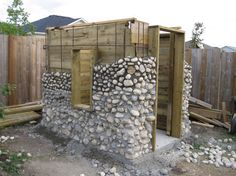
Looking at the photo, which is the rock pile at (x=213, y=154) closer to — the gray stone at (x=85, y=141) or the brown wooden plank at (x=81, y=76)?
the gray stone at (x=85, y=141)

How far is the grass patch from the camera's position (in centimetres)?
425

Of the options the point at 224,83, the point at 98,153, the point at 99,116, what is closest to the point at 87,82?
the point at 99,116

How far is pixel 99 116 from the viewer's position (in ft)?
17.1

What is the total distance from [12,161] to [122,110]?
6.41 ft

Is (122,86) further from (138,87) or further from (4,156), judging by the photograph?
(4,156)

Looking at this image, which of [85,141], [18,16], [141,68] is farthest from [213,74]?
[18,16]

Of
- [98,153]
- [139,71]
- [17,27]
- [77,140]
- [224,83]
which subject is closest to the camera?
[139,71]

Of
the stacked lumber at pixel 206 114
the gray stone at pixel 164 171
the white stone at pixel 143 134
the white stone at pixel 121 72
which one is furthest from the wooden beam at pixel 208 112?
the white stone at pixel 121 72

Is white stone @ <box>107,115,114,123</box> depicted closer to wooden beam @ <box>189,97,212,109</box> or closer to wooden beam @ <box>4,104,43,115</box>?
wooden beam @ <box>4,104,43,115</box>

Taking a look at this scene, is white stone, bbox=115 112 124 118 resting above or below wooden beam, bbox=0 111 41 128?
above

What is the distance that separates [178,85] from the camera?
5992mm

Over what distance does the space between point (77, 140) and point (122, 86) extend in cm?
160

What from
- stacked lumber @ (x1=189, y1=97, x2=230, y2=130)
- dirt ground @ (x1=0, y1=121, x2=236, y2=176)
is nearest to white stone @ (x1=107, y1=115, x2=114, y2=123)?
dirt ground @ (x1=0, y1=121, x2=236, y2=176)

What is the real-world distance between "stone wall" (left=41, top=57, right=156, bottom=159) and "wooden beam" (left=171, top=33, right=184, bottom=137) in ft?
3.65
